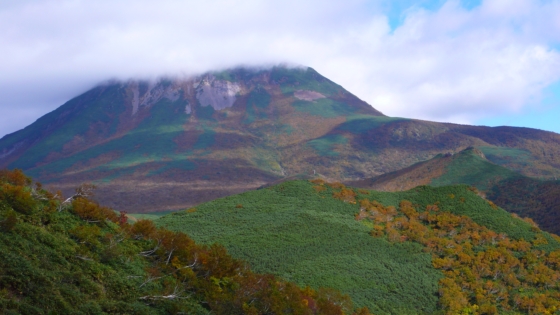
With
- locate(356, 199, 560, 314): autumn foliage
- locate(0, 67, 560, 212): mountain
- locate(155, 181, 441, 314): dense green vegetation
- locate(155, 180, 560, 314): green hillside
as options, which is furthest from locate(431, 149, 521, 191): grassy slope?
locate(155, 181, 441, 314): dense green vegetation

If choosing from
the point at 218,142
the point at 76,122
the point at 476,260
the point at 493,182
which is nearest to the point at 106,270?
the point at 476,260

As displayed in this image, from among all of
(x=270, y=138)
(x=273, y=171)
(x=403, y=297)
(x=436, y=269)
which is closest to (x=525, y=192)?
(x=436, y=269)

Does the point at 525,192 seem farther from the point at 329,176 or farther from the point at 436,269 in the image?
the point at 329,176

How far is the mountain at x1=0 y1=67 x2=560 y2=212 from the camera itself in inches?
5207

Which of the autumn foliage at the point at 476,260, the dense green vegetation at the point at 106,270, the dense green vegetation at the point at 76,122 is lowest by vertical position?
the autumn foliage at the point at 476,260

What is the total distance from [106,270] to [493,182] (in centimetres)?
7011

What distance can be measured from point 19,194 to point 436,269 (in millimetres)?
31579

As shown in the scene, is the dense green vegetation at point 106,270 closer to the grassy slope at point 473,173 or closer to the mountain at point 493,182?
the mountain at point 493,182

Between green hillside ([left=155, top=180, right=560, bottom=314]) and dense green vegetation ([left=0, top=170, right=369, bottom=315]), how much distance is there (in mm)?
8773

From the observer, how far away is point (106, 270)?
22734mm

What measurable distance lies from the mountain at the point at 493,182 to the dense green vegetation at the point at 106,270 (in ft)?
159

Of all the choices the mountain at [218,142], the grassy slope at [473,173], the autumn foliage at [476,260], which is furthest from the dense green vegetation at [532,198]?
the mountain at [218,142]

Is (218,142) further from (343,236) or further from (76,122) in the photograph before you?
(343,236)

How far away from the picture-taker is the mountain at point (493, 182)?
7044 centimetres
